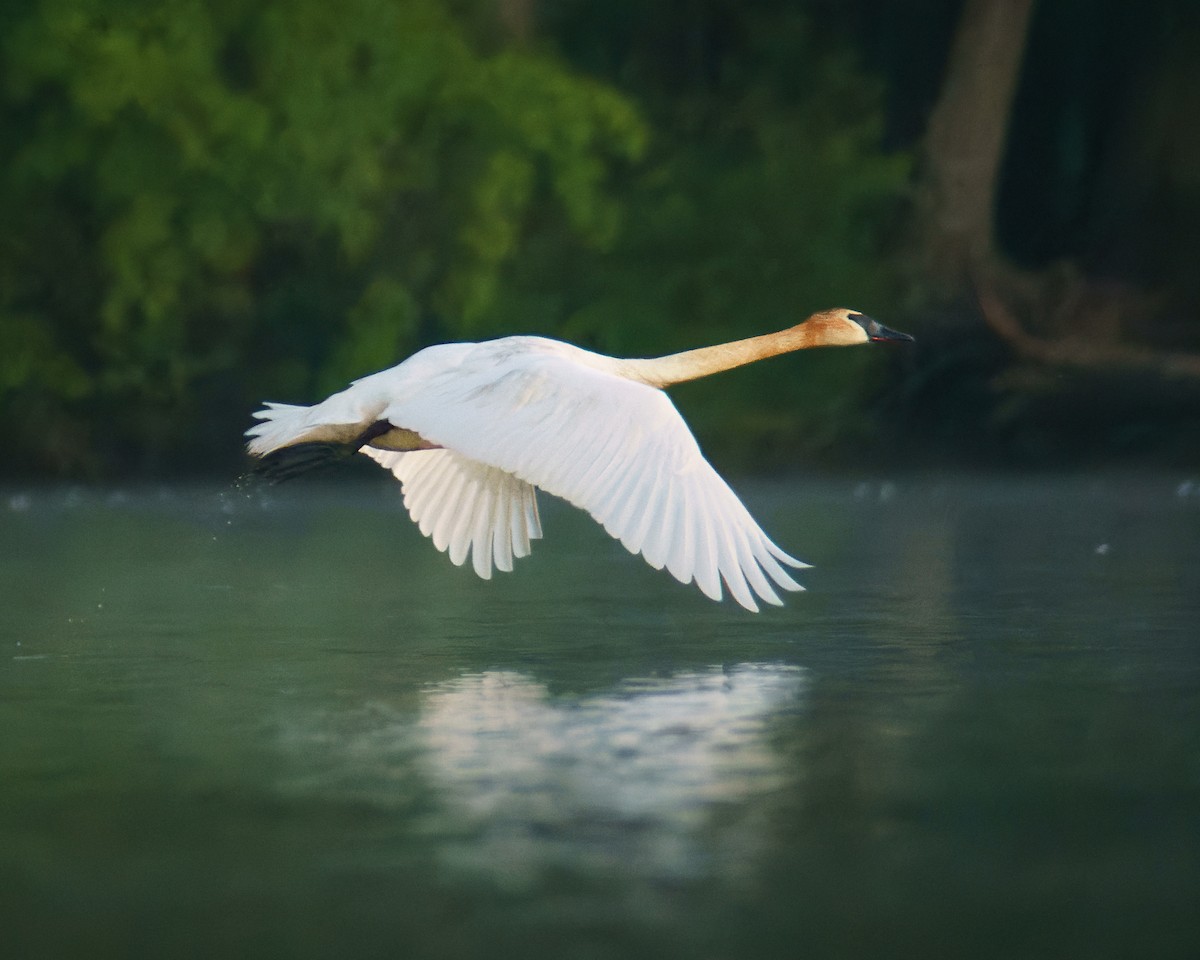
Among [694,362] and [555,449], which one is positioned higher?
[694,362]

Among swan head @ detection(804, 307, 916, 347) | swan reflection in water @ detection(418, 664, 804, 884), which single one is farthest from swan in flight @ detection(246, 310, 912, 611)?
swan reflection in water @ detection(418, 664, 804, 884)

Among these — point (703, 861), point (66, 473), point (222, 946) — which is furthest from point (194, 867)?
point (66, 473)

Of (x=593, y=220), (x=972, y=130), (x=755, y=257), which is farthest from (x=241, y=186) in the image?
(x=972, y=130)

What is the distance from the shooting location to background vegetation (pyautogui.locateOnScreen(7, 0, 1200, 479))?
19016mm

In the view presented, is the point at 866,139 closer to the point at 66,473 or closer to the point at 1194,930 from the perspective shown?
the point at 66,473

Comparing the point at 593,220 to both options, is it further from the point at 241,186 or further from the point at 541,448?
the point at 541,448

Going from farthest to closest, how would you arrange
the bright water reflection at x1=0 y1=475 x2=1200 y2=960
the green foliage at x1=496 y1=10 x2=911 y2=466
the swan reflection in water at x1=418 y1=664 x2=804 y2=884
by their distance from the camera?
the green foliage at x1=496 y1=10 x2=911 y2=466 → the swan reflection in water at x1=418 y1=664 x2=804 y2=884 → the bright water reflection at x1=0 y1=475 x2=1200 y2=960

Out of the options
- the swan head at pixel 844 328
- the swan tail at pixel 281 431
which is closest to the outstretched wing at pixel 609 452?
the swan tail at pixel 281 431

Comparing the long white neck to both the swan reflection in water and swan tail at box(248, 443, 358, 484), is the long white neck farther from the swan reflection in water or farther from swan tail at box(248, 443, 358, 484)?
the swan reflection in water

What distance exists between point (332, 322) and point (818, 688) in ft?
43.5

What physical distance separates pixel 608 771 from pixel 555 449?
4.73 ft

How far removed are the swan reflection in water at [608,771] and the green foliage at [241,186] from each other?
39.5 feet

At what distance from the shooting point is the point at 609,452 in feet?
22.3

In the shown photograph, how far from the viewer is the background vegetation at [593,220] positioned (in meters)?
19.0
